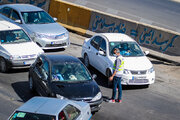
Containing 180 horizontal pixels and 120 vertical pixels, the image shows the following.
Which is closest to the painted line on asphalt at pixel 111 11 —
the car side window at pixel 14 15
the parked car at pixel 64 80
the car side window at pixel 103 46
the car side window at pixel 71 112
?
the car side window at pixel 14 15

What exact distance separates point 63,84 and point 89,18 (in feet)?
32.4

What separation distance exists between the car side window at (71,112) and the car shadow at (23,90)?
348 centimetres

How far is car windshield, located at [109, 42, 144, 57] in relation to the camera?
14.5 metres

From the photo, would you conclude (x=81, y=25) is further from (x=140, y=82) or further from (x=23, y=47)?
(x=140, y=82)

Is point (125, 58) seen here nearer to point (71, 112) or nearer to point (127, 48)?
point (127, 48)

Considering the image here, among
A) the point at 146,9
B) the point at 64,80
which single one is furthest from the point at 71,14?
the point at 64,80

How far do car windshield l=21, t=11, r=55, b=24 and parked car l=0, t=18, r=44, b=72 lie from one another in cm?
231

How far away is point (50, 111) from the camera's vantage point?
336 inches

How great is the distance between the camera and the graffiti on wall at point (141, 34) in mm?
17969

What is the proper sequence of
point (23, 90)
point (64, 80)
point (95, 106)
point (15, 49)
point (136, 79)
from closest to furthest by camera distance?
point (95, 106)
point (64, 80)
point (23, 90)
point (136, 79)
point (15, 49)

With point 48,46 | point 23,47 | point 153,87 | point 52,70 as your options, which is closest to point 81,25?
point 48,46

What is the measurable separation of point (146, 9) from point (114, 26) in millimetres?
10017

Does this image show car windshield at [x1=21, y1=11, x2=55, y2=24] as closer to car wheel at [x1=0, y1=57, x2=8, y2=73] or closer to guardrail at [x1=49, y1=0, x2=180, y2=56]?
guardrail at [x1=49, y1=0, x2=180, y2=56]

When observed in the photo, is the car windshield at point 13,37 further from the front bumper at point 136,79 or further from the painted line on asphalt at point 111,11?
the painted line on asphalt at point 111,11
